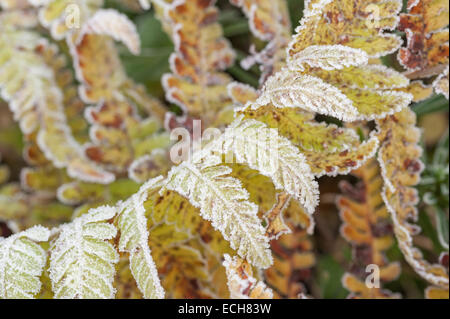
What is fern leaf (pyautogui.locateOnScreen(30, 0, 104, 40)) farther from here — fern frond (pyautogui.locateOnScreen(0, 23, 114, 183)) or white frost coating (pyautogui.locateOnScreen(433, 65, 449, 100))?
white frost coating (pyautogui.locateOnScreen(433, 65, 449, 100))

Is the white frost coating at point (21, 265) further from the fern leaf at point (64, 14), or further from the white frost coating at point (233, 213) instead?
the fern leaf at point (64, 14)

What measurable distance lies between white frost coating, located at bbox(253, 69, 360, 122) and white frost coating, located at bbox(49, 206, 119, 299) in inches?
10.3

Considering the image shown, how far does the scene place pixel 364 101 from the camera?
672mm

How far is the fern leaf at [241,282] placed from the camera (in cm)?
61

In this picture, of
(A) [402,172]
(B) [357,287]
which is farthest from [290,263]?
(A) [402,172]

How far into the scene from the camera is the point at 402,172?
2.56 feet

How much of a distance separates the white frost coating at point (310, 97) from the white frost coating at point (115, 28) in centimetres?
38

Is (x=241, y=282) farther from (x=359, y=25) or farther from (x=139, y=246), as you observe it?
(x=359, y=25)

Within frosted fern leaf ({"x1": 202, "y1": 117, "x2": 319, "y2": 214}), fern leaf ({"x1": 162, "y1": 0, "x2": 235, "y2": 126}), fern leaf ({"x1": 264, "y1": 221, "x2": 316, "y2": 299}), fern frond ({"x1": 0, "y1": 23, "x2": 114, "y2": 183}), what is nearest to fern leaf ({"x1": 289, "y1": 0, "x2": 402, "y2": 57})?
frosted fern leaf ({"x1": 202, "y1": 117, "x2": 319, "y2": 214})

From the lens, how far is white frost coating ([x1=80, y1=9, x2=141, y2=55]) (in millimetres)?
893

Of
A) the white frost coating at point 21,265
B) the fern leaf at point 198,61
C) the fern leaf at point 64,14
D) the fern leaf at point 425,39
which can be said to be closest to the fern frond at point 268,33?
the fern leaf at point 198,61

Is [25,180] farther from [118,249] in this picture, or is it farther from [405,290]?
[405,290]

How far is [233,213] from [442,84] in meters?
0.39

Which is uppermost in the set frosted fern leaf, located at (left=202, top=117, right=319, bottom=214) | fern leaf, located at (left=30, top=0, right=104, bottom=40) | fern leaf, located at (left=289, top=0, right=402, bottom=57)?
fern leaf, located at (left=30, top=0, right=104, bottom=40)
